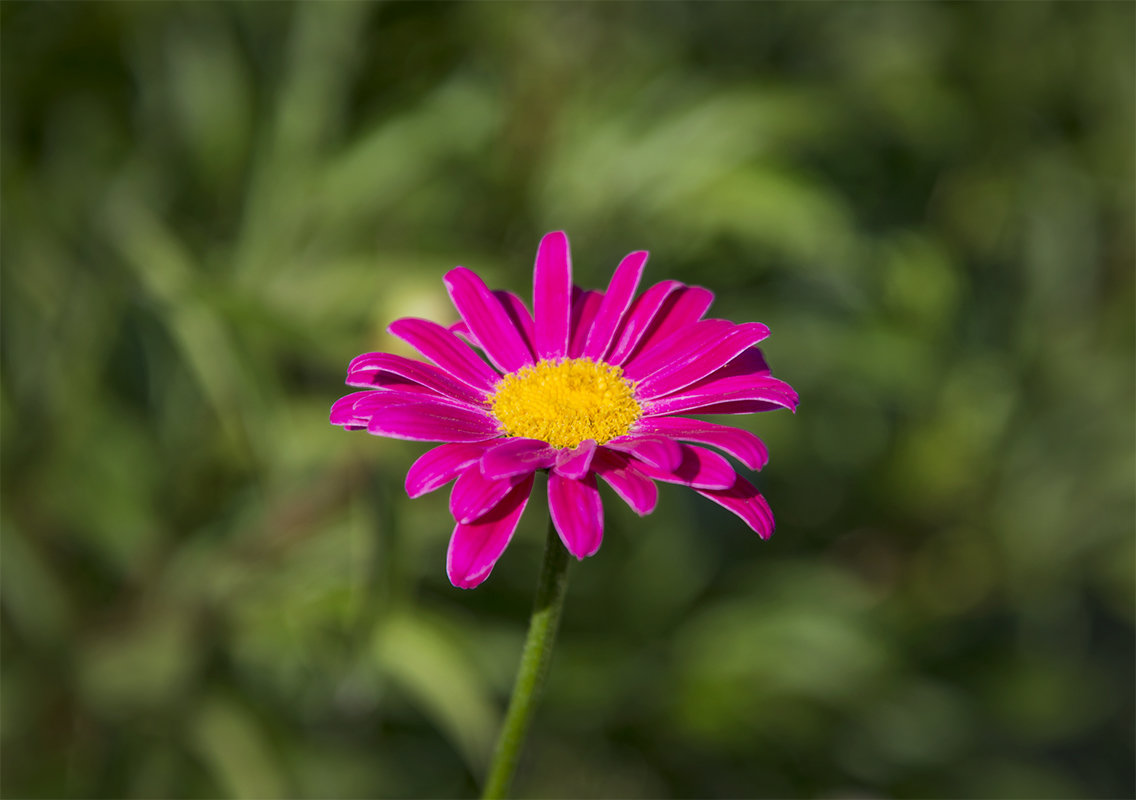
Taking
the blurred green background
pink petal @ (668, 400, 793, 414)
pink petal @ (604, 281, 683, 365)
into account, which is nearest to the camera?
pink petal @ (668, 400, 793, 414)

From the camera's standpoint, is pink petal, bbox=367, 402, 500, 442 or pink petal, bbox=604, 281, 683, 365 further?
pink petal, bbox=604, 281, 683, 365

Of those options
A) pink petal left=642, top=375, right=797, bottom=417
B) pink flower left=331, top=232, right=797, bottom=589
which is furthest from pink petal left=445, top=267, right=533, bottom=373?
pink petal left=642, top=375, right=797, bottom=417

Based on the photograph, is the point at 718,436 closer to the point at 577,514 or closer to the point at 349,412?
the point at 577,514

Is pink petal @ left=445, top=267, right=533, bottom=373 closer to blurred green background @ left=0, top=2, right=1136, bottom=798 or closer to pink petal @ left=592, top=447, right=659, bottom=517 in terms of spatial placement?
pink petal @ left=592, top=447, right=659, bottom=517

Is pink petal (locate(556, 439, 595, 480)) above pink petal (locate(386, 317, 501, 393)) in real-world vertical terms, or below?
below

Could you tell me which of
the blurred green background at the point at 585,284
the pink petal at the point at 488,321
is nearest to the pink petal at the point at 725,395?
the pink petal at the point at 488,321

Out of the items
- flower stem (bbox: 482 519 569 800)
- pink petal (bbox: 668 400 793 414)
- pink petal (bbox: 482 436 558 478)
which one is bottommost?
flower stem (bbox: 482 519 569 800)

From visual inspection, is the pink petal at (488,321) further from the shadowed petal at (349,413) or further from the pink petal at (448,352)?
the shadowed petal at (349,413)
